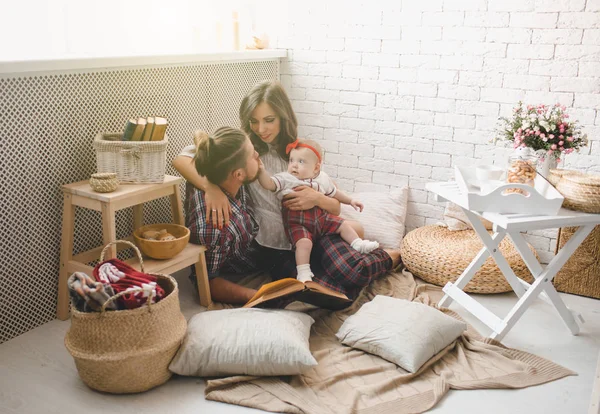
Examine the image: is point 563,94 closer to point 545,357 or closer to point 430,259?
point 430,259

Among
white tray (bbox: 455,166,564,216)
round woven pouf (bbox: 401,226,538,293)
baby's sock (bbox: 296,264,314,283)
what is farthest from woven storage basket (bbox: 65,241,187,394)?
round woven pouf (bbox: 401,226,538,293)

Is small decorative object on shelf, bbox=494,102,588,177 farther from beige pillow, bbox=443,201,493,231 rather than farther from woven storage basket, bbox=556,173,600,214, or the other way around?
beige pillow, bbox=443,201,493,231

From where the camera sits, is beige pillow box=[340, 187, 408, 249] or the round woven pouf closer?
the round woven pouf

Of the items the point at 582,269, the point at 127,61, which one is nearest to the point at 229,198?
the point at 127,61

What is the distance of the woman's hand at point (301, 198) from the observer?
3.25 m

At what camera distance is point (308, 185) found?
128 inches

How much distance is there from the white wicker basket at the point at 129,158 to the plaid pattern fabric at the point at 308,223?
739 millimetres

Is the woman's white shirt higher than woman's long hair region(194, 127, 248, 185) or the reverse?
the reverse

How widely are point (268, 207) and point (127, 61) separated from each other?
1.00m

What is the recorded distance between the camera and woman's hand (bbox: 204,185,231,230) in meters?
3.10

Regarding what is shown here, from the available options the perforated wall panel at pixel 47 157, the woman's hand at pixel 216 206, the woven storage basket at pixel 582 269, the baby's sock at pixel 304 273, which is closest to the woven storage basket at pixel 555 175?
the woven storage basket at pixel 582 269

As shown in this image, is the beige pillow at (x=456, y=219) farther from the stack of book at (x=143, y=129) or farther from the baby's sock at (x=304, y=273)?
the stack of book at (x=143, y=129)

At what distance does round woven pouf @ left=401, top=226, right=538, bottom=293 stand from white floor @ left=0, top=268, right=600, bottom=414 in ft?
1.42

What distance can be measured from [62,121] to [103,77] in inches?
12.1
